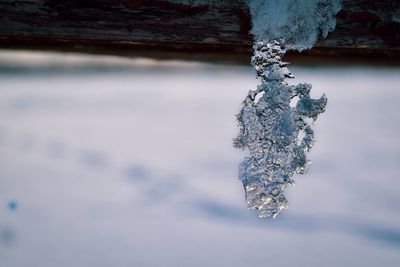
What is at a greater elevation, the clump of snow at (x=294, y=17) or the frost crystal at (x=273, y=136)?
the clump of snow at (x=294, y=17)

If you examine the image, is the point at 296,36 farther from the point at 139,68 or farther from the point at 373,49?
the point at 139,68

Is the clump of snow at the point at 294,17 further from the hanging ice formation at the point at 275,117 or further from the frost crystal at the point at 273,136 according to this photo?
the frost crystal at the point at 273,136

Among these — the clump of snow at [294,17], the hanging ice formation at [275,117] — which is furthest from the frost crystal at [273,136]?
the clump of snow at [294,17]

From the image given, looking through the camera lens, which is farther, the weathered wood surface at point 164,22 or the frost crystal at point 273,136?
the frost crystal at point 273,136

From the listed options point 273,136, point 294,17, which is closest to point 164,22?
point 294,17

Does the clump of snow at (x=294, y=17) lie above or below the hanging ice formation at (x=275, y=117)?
above

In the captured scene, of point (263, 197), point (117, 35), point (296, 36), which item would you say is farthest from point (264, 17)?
point (263, 197)

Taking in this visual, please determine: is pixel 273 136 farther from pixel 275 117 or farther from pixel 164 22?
pixel 164 22

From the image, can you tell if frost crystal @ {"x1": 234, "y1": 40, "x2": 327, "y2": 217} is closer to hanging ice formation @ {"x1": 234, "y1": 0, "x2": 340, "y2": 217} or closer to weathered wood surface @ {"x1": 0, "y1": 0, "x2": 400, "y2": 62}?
hanging ice formation @ {"x1": 234, "y1": 0, "x2": 340, "y2": 217}

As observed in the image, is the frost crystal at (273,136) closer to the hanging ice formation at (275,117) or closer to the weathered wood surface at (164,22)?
the hanging ice formation at (275,117)
